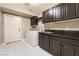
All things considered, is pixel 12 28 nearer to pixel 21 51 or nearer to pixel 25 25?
pixel 25 25

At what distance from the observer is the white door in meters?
4.86

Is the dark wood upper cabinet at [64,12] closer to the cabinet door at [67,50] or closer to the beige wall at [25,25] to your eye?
the cabinet door at [67,50]

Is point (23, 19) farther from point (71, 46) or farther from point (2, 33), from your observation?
point (71, 46)

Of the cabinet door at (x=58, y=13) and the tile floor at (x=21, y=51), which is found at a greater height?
the cabinet door at (x=58, y=13)

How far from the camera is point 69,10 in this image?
2410 millimetres

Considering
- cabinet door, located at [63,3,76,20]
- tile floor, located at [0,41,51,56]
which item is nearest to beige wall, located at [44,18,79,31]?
cabinet door, located at [63,3,76,20]

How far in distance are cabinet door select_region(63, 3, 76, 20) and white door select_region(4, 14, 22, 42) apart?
3.76 m

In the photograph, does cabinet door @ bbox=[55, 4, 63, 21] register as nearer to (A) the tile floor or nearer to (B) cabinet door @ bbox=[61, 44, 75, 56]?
(B) cabinet door @ bbox=[61, 44, 75, 56]

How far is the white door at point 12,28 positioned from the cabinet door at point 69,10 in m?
3.76

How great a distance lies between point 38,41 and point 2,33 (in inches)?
89.9

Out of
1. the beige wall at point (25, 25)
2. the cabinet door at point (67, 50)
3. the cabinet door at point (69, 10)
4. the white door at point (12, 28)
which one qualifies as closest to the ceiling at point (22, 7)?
the white door at point (12, 28)

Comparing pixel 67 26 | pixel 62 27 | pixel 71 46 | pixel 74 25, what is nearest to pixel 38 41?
pixel 62 27

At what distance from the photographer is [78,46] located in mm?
1797

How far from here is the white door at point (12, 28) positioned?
4855 mm
